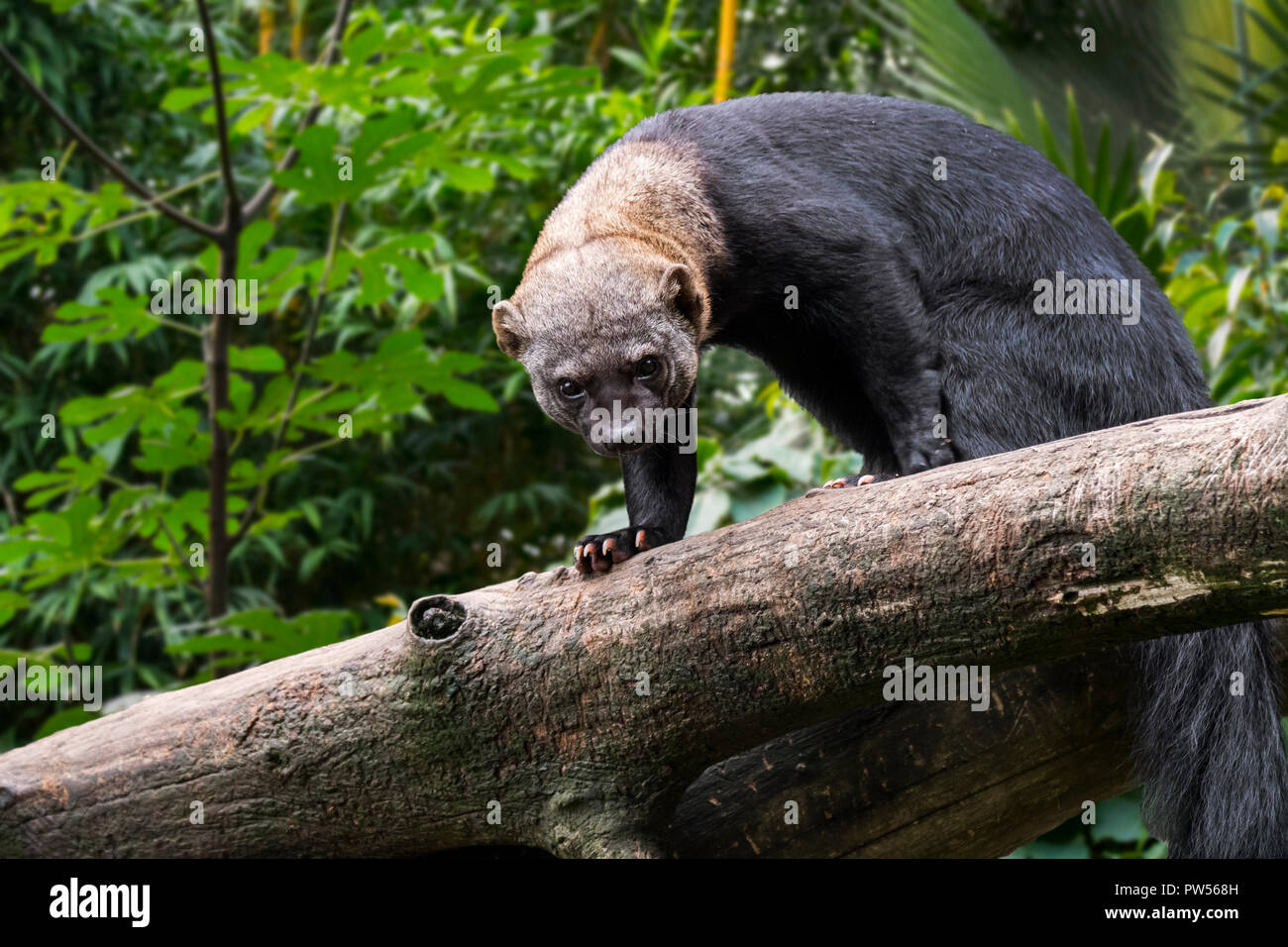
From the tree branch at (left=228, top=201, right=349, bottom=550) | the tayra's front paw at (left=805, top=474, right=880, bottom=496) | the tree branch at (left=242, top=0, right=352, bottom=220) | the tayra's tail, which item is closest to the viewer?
the tayra's tail

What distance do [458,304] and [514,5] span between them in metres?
1.77

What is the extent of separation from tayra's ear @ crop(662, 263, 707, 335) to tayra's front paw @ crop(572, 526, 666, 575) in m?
0.50

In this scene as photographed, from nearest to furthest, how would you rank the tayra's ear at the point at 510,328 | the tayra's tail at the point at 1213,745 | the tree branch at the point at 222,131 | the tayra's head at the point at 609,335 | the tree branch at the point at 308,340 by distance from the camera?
1. the tayra's tail at the point at 1213,745
2. the tayra's head at the point at 609,335
3. the tayra's ear at the point at 510,328
4. the tree branch at the point at 222,131
5. the tree branch at the point at 308,340

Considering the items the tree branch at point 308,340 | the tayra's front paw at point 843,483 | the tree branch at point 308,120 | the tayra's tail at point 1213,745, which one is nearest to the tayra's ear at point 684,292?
the tayra's front paw at point 843,483

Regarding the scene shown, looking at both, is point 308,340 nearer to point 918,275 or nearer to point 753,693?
point 918,275

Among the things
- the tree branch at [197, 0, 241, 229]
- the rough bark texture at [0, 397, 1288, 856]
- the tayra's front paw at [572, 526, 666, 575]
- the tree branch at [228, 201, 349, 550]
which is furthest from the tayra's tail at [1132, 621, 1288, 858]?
the tree branch at [197, 0, 241, 229]

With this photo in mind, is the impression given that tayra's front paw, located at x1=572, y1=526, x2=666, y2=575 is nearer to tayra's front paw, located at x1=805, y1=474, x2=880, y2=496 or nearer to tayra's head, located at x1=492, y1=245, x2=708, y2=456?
tayra's head, located at x1=492, y1=245, x2=708, y2=456

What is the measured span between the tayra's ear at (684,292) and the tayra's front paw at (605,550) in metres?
0.50

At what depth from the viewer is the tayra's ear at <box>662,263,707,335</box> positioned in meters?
2.63

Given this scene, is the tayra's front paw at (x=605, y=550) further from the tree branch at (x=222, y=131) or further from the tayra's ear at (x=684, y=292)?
the tree branch at (x=222, y=131)

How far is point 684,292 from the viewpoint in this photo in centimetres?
266

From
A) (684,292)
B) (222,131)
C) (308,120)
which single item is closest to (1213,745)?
(684,292)

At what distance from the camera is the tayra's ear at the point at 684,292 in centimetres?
263

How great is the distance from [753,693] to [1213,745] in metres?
0.86
